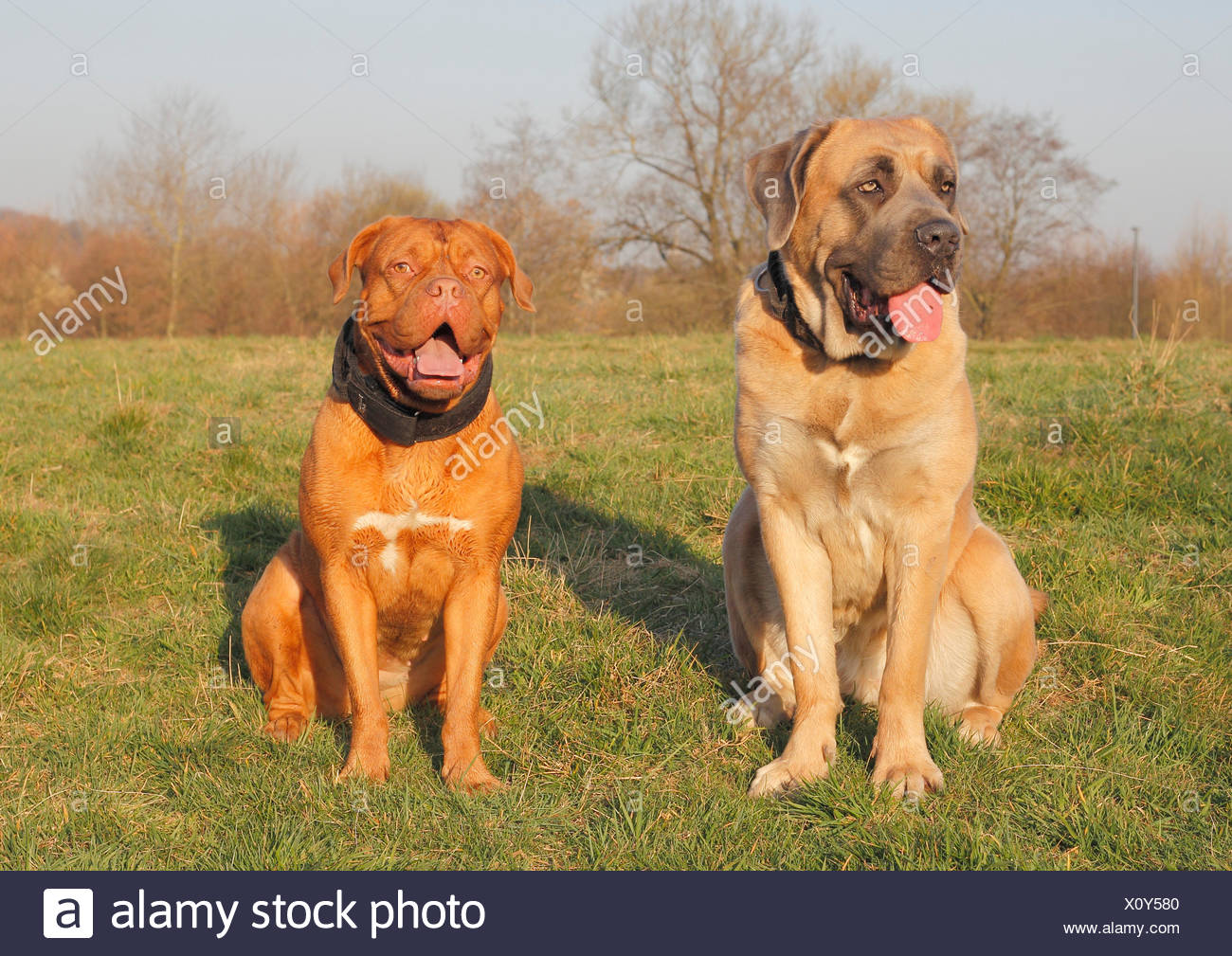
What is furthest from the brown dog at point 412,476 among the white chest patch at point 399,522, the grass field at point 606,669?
the grass field at point 606,669

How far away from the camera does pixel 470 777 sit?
3.25 m

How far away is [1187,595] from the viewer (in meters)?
4.39

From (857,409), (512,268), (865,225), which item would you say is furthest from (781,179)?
(512,268)

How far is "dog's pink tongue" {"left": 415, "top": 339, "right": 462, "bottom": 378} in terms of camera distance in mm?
3209

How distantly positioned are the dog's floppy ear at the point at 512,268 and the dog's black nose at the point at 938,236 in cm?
124

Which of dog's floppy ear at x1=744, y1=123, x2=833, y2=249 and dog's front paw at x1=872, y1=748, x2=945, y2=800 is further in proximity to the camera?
dog's floppy ear at x1=744, y1=123, x2=833, y2=249

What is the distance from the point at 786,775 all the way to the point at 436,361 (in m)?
1.63

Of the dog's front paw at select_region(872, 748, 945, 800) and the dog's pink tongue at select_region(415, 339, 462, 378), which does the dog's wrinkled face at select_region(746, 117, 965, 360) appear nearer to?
the dog's pink tongue at select_region(415, 339, 462, 378)

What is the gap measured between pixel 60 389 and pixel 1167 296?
25.5 metres

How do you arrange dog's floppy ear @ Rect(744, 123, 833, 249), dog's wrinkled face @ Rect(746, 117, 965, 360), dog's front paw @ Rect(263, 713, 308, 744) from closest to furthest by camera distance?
dog's wrinkled face @ Rect(746, 117, 965, 360) < dog's floppy ear @ Rect(744, 123, 833, 249) < dog's front paw @ Rect(263, 713, 308, 744)

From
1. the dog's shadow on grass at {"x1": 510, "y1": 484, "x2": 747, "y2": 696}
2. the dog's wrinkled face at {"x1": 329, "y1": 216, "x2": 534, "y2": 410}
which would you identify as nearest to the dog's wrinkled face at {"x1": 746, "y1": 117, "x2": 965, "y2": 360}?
the dog's wrinkled face at {"x1": 329, "y1": 216, "x2": 534, "y2": 410}

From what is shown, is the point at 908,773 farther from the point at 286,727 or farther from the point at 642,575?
the point at 286,727

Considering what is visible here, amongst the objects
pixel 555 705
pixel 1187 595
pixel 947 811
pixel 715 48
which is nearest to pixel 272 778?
pixel 555 705

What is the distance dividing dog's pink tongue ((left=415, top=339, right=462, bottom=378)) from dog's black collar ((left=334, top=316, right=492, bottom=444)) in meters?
0.15
